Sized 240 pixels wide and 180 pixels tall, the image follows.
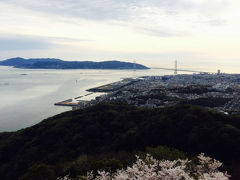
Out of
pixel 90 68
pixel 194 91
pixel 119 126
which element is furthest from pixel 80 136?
pixel 90 68

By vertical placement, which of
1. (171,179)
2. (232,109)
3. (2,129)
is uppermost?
(171,179)

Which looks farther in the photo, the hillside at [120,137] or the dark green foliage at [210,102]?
the dark green foliage at [210,102]

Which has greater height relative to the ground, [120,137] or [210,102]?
[120,137]

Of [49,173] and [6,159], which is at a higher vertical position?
[49,173]

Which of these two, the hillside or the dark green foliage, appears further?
the dark green foliage

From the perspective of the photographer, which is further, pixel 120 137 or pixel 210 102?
pixel 210 102

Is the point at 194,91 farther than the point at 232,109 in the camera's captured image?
Yes

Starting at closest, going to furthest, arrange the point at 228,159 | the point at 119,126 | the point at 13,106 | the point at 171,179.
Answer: the point at 171,179 < the point at 228,159 < the point at 119,126 < the point at 13,106

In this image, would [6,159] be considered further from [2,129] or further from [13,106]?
[13,106]
